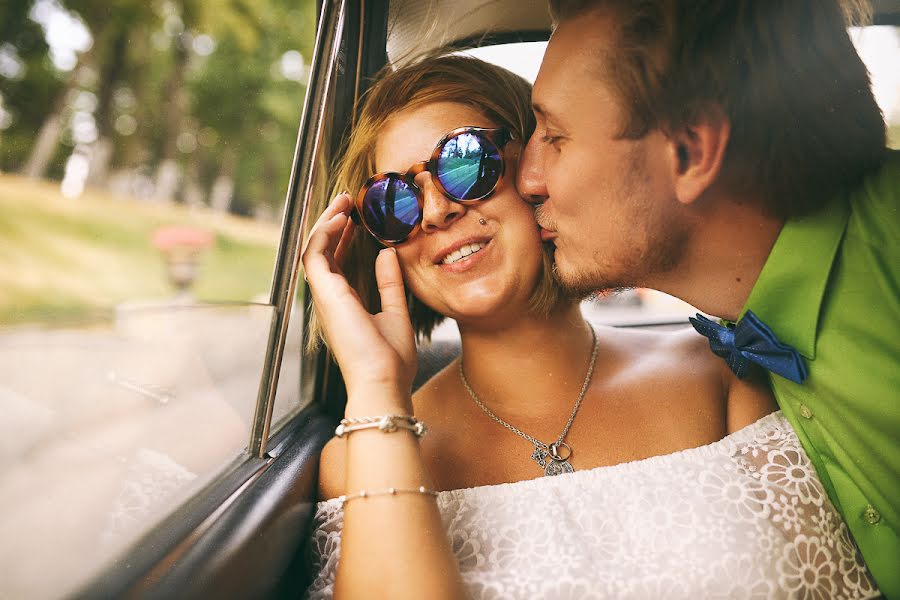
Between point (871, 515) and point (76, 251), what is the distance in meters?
1.56

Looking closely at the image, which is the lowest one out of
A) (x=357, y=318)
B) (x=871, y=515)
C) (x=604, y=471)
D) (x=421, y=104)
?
(x=871, y=515)

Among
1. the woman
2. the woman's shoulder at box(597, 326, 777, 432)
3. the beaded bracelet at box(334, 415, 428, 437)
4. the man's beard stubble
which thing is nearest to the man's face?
the man's beard stubble

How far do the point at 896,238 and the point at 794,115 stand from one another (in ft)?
1.19

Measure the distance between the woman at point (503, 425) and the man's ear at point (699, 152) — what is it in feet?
1.23

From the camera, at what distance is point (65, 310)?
0.71m

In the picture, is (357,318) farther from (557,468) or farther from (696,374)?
(696,374)

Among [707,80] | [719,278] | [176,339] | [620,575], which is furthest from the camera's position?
[719,278]

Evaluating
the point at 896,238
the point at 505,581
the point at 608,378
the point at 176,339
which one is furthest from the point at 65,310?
the point at 896,238

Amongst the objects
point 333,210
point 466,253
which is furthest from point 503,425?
point 333,210

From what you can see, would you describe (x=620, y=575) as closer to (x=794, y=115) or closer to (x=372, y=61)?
(x=794, y=115)

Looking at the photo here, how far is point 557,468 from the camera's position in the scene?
153cm

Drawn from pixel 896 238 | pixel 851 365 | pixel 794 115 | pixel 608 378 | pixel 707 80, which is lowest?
pixel 851 365

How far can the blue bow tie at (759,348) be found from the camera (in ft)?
4.59

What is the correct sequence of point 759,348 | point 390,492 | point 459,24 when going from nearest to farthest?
1. point 390,492
2. point 759,348
3. point 459,24
